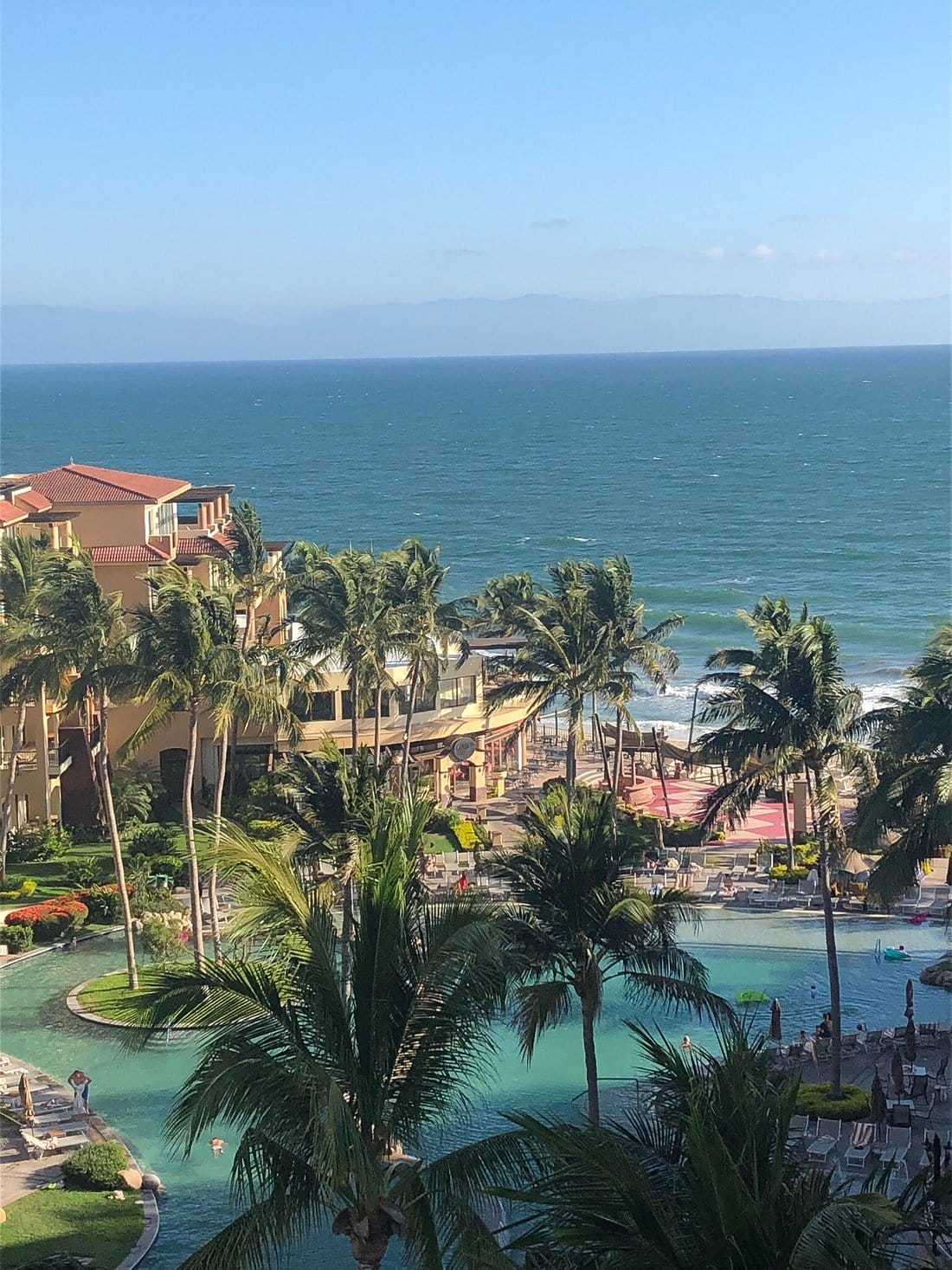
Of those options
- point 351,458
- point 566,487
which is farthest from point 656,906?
point 351,458

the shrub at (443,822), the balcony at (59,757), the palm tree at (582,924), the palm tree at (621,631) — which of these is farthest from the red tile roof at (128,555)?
the palm tree at (582,924)

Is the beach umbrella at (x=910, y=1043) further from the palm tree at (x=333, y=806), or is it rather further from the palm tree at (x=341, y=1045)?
the palm tree at (x=341, y=1045)

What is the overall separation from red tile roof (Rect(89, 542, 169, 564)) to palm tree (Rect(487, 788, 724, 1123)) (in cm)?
2404

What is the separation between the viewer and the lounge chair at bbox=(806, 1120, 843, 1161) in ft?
72.1

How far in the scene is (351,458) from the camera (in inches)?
6821

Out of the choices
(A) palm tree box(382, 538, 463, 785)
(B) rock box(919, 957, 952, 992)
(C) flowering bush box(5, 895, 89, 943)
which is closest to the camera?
(B) rock box(919, 957, 952, 992)

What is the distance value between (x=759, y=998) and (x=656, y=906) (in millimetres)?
10075

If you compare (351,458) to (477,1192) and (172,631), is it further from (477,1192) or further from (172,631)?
(477,1192)

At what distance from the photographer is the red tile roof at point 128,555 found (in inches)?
1645

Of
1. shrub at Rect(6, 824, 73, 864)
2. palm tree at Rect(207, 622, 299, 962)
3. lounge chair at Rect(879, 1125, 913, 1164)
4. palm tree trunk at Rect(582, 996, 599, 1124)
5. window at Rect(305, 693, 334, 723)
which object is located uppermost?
palm tree at Rect(207, 622, 299, 962)

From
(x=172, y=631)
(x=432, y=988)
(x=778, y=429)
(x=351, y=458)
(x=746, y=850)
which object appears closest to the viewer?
(x=432, y=988)

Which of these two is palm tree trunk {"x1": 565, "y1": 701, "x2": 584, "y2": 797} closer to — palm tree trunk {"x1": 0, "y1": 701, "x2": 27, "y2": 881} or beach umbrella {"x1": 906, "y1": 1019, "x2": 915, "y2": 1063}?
palm tree trunk {"x1": 0, "y1": 701, "x2": 27, "y2": 881}

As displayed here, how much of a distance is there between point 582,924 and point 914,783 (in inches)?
280

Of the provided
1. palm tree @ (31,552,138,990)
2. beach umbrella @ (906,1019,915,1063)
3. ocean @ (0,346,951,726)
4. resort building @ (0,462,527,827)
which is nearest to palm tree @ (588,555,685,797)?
resort building @ (0,462,527,827)
